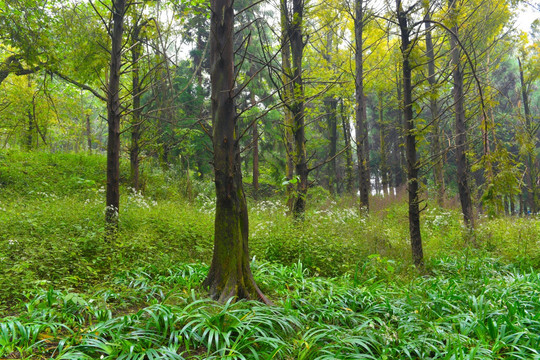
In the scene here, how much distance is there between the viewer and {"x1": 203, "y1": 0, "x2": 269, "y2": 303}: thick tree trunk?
3.44 metres

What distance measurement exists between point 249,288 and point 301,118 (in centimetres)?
397

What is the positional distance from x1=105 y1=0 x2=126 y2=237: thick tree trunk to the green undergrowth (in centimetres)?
236

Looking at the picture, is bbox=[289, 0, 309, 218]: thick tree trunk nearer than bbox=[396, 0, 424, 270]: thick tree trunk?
No

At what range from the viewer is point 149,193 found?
480 inches

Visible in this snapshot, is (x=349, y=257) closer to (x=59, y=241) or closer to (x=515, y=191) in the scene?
(x=515, y=191)

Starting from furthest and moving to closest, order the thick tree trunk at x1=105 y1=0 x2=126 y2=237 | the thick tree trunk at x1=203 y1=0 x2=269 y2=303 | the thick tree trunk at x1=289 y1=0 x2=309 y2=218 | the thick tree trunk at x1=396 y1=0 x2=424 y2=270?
the thick tree trunk at x1=289 y1=0 x2=309 y2=218, the thick tree trunk at x1=105 y1=0 x2=126 y2=237, the thick tree trunk at x1=396 y1=0 x2=424 y2=270, the thick tree trunk at x1=203 y1=0 x2=269 y2=303

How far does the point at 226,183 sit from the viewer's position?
3.44m

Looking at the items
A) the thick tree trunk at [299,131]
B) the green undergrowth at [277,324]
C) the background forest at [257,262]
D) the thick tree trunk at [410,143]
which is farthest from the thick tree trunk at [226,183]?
the thick tree trunk at [410,143]

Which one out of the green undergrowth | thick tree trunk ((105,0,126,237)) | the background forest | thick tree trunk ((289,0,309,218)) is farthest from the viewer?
thick tree trunk ((289,0,309,218))

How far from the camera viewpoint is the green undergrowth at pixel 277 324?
8.24 feet

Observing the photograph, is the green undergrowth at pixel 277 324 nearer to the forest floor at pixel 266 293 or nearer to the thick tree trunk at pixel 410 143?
the forest floor at pixel 266 293

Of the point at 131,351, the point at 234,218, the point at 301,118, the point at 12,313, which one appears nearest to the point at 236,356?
the point at 131,351

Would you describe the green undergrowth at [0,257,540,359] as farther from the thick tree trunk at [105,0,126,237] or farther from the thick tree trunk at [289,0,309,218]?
the thick tree trunk at [289,0,309,218]

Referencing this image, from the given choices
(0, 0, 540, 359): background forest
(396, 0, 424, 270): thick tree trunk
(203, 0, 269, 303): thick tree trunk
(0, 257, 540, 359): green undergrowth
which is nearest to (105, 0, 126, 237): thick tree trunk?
(0, 0, 540, 359): background forest
